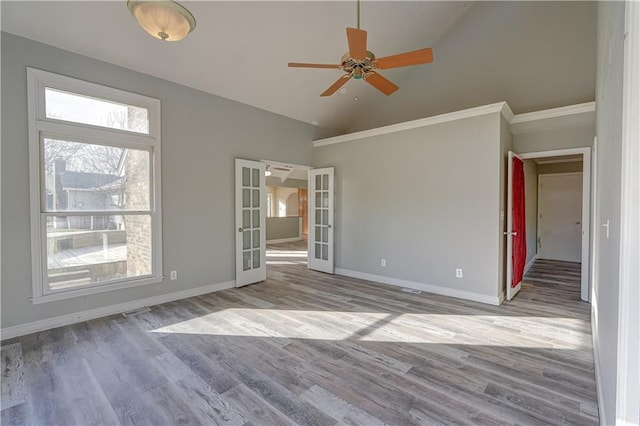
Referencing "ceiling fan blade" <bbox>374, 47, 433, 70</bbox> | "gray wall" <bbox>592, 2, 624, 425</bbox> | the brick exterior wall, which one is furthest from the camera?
the brick exterior wall

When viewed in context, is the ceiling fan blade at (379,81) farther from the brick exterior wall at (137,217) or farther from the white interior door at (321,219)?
the brick exterior wall at (137,217)

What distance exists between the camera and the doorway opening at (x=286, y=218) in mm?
7668

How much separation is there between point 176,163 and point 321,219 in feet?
9.66

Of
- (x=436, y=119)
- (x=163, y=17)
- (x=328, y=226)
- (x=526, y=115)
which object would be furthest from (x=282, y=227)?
(x=163, y=17)

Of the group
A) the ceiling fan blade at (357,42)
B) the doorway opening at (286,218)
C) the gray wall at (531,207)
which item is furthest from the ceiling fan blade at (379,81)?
the gray wall at (531,207)

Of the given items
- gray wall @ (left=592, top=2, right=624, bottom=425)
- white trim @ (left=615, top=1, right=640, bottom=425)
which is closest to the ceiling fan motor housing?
gray wall @ (left=592, top=2, right=624, bottom=425)

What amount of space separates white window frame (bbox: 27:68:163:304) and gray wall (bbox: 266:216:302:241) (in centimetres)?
631

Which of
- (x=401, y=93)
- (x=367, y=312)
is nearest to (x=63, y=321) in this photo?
(x=367, y=312)

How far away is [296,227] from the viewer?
1141cm

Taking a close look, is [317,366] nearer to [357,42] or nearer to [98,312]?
[357,42]

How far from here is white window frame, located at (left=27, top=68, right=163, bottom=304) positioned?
3.02m

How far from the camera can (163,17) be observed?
1.95 meters

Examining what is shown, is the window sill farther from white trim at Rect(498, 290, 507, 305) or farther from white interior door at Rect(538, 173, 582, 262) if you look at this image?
white interior door at Rect(538, 173, 582, 262)

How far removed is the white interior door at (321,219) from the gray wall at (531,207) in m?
4.15
